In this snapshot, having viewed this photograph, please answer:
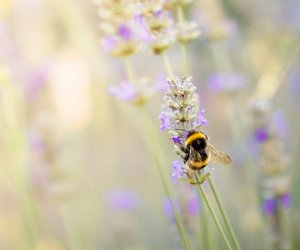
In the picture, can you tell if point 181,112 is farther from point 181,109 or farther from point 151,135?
point 151,135

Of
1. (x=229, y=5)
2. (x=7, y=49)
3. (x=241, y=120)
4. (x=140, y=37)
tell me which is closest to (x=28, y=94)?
(x=7, y=49)

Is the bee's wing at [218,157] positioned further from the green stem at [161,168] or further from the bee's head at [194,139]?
the green stem at [161,168]

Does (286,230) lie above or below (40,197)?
below

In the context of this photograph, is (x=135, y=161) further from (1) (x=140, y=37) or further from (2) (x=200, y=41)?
(1) (x=140, y=37)

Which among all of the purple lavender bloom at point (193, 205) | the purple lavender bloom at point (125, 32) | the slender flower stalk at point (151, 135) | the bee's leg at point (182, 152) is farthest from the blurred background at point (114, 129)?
the bee's leg at point (182, 152)

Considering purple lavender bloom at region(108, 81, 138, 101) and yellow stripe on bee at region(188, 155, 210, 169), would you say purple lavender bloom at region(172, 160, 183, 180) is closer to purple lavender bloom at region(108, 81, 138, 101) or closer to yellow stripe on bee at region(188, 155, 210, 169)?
yellow stripe on bee at region(188, 155, 210, 169)

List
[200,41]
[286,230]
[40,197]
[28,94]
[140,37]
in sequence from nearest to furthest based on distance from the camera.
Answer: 1. [140,37]
2. [286,230]
3. [28,94]
4. [40,197]
5. [200,41]

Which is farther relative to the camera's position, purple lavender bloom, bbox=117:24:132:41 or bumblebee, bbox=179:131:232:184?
purple lavender bloom, bbox=117:24:132:41

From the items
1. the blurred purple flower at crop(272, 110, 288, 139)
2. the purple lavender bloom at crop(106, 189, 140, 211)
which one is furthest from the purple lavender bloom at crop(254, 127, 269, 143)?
the purple lavender bloom at crop(106, 189, 140, 211)
